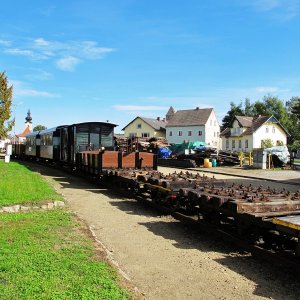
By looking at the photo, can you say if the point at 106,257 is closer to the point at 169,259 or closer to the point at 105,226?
the point at 169,259

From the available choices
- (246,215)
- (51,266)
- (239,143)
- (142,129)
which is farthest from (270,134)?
(51,266)

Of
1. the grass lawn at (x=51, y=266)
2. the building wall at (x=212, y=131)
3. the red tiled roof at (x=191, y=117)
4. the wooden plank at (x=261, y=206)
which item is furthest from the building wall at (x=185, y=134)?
the wooden plank at (x=261, y=206)

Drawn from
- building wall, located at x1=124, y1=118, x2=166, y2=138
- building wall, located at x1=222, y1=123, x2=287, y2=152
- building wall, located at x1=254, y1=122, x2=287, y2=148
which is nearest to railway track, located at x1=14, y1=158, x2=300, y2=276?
building wall, located at x1=222, y1=123, x2=287, y2=152

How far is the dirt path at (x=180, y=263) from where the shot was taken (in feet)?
16.8

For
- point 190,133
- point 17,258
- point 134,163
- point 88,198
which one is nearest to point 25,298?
point 17,258

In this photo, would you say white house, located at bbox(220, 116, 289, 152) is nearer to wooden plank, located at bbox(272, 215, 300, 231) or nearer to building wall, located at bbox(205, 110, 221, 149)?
building wall, located at bbox(205, 110, 221, 149)

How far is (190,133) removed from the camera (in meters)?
73.2

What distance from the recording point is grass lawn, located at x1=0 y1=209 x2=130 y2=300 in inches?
177

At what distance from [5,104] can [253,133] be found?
41.0m

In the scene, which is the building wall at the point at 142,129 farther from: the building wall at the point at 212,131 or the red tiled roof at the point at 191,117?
the building wall at the point at 212,131

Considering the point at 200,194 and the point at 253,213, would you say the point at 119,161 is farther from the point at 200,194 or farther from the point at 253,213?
the point at 253,213

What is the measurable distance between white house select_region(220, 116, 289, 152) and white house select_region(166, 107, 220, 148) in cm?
428

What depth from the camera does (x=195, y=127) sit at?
72.3m

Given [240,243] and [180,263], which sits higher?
[240,243]
